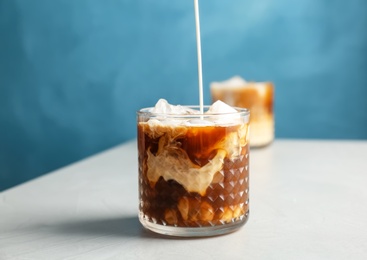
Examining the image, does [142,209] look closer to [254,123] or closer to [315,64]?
[254,123]

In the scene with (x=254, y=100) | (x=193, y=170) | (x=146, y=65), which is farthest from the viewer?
(x=146, y=65)

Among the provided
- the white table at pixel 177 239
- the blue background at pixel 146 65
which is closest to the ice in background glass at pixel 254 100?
the white table at pixel 177 239

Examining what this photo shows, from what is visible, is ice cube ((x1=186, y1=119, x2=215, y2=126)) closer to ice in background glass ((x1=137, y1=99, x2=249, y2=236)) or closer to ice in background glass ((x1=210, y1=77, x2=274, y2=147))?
ice in background glass ((x1=137, y1=99, x2=249, y2=236))

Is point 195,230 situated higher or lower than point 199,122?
lower

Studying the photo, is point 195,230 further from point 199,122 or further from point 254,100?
point 254,100

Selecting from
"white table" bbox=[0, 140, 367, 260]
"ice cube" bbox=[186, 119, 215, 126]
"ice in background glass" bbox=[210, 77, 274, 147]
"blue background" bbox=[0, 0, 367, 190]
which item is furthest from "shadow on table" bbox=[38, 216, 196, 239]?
"blue background" bbox=[0, 0, 367, 190]

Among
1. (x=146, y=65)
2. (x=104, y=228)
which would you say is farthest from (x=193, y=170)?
(x=146, y=65)
